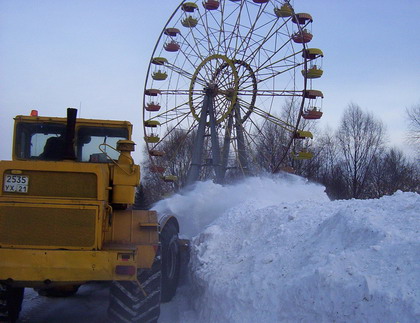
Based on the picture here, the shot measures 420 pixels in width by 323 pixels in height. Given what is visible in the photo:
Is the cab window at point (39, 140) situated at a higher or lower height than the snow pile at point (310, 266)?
higher

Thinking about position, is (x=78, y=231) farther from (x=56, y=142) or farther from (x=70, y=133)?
(x=56, y=142)

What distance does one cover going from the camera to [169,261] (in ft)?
32.0

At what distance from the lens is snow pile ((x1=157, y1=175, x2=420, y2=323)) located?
5.92 m

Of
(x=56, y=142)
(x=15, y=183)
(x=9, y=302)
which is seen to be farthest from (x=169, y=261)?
(x=15, y=183)

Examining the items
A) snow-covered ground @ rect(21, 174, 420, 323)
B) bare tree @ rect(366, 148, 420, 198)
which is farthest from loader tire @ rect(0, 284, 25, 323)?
bare tree @ rect(366, 148, 420, 198)

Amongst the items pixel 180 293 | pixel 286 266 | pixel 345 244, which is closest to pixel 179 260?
pixel 180 293

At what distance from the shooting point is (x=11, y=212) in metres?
6.79

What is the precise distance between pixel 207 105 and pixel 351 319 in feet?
59.6

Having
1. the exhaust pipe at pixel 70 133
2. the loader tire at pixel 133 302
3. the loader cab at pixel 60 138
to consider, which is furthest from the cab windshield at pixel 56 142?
the loader tire at pixel 133 302

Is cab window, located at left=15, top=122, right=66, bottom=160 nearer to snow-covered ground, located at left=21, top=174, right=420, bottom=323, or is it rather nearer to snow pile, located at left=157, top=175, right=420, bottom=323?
snow-covered ground, located at left=21, top=174, right=420, bottom=323

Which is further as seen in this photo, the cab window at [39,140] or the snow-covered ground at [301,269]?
the cab window at [39,140]

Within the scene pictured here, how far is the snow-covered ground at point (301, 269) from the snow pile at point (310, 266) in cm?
1

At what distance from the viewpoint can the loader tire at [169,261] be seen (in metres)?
9.46

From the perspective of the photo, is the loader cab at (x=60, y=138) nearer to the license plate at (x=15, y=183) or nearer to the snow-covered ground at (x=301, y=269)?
the license plate at (x=15, y=183)
